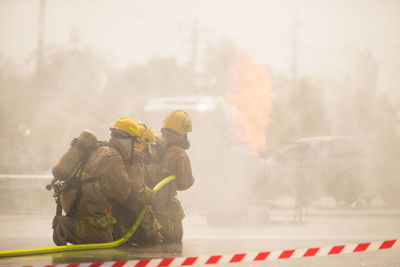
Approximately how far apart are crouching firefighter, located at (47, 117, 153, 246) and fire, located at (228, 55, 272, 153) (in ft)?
25.3

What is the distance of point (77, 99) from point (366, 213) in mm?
12871

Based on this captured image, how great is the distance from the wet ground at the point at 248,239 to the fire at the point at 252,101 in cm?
193

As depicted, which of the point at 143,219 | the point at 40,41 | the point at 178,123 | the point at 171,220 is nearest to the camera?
the point at 143,219

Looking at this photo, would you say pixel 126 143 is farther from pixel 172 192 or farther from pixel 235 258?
pixel 235 258

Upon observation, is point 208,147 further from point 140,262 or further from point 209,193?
point 140,262

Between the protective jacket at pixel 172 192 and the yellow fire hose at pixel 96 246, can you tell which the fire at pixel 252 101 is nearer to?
the protective jacket at pixel 172 192

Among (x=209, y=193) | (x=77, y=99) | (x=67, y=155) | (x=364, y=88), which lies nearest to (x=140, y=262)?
(x=67, y=155)

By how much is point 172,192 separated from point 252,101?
7559 mm

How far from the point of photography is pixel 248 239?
9594mm

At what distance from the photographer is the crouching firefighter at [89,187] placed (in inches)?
259

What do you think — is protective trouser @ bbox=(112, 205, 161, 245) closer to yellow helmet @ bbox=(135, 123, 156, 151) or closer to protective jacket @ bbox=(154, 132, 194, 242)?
protective jacket @ bbox=(154, 132, 194, 242)

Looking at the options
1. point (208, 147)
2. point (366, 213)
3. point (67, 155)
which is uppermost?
point (67, 155)

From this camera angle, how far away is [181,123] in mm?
8062

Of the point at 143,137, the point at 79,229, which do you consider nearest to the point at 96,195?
the point at 79,229
